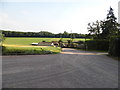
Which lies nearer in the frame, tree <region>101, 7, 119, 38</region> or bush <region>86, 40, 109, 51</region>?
bush <region>86, 40, 109, 51</region>

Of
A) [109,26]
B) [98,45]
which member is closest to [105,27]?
[109,26]

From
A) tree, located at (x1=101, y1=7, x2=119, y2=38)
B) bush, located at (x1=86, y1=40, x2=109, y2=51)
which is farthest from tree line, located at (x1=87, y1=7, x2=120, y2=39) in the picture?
bush, located at (x1=86, y1=40, x2=109, y2=51)

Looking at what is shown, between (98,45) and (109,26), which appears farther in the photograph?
(109,26)

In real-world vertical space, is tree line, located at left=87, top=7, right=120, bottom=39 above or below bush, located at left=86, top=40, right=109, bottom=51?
above

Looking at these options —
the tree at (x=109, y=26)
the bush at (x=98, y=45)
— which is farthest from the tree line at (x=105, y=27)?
the bush at (x=98, y=45)

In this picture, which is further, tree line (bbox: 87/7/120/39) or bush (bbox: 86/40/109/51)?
tree line (bbox: 87/7/120/39)

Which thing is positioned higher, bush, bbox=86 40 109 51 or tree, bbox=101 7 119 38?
tree, bbox=101 7 119 38

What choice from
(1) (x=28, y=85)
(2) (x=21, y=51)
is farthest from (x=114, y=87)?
(2) (x=21, y=51)

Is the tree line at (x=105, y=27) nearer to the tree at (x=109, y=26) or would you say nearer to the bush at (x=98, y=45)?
the tree at (x=109, y=26)

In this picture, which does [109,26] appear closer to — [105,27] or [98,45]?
[105,27]

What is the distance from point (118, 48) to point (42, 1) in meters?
8.83

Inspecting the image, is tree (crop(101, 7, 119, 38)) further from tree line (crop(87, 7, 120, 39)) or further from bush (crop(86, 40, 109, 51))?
bush (crop(86, 40, 109, 51))

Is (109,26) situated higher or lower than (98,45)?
higher

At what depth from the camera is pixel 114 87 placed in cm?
357
